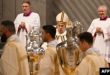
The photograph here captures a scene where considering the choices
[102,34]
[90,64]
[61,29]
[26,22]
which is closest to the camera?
[90,64]

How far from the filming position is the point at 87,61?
567cm

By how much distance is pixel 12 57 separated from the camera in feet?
20.1

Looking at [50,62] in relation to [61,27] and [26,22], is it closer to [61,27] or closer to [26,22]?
[61,27]

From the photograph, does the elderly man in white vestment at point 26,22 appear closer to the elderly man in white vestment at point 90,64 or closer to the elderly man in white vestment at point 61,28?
the elderly man in white vestment at point 61,28

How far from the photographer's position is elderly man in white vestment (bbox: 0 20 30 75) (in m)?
6.12

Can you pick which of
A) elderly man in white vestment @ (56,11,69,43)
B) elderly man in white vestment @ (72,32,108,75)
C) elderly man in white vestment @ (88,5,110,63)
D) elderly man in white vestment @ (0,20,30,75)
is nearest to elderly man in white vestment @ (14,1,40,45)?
elderly man in white vestment @ (56,11,69,43)

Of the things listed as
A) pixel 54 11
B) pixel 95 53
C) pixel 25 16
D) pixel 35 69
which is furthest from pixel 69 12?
pixel 95 53

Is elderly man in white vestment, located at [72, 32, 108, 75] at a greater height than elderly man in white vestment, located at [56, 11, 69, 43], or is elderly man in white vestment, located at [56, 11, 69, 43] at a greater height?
elderly man in white vestment, located at [56, 11, 69, 43]

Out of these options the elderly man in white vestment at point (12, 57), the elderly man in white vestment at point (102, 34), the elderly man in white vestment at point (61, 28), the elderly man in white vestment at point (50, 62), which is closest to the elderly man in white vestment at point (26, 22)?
the elderly man in white vestment at point (61, 28)

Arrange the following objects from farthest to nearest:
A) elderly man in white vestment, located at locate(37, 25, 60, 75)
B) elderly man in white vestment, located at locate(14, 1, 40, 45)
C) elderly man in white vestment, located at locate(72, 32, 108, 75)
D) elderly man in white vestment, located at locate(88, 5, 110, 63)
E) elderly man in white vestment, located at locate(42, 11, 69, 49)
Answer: elderly man in white vestment, located at locate(14, 1, 40, 45)
elderly man in white vestment, located at locate(88, 5, 110, 63)
elderly man in white vestment, located at locate(42, 11, 69, 49)
elderly man in white vestment, located at locate(37, 25, 60, 75)
elderly man in white vestment, located at locate(72, 32, 108, 75)

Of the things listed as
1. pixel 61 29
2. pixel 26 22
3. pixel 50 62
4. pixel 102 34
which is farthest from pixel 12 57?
pixel 26 22

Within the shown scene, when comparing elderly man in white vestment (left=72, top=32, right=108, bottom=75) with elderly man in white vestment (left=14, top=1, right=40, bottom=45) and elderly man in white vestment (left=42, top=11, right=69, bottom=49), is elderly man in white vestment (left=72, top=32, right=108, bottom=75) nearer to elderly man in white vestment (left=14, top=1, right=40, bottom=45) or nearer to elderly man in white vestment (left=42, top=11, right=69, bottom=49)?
elderly man in white vestment (left=42, top=11, right=69, bottom=49)

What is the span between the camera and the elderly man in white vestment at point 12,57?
6.12 m

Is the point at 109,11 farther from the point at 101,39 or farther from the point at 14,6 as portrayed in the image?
the point at 14,6
